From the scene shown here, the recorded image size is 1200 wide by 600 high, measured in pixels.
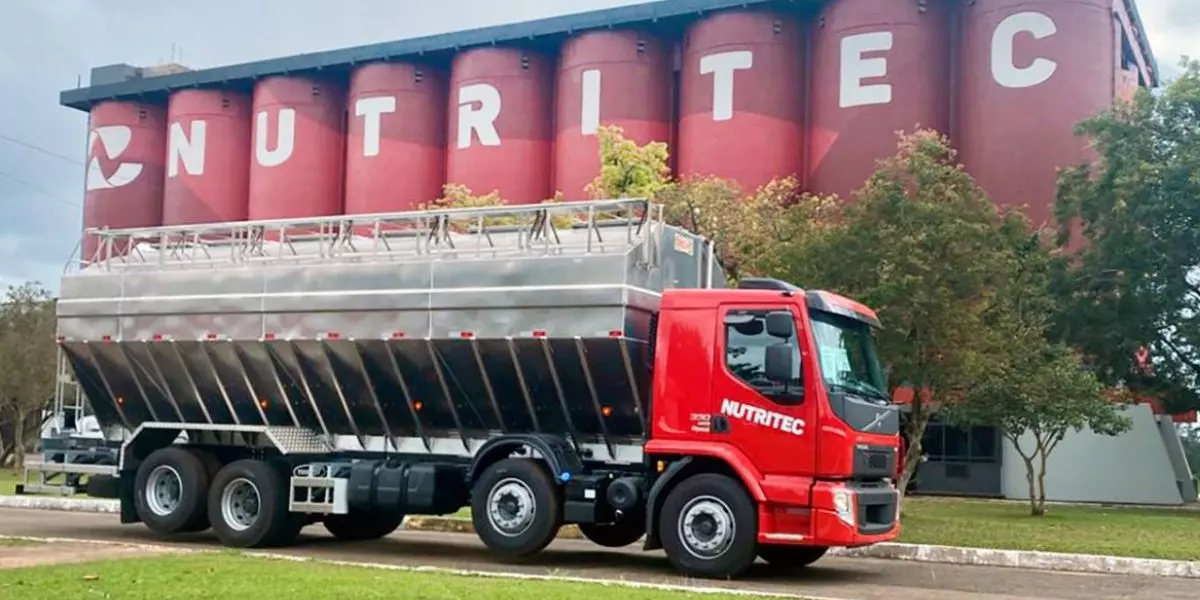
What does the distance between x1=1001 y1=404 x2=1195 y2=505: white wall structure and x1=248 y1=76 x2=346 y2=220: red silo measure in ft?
104

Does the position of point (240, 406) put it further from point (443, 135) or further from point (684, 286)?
point (443, 135)

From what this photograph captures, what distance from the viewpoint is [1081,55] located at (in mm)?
40938

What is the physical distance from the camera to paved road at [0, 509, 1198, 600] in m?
13.4

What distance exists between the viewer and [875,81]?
43938 millimetres

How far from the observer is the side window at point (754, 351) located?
13477 mm

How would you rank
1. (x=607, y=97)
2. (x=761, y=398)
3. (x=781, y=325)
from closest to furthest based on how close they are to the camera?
(x=781, y=325), (x=761, y=398), (x=607, y=97)

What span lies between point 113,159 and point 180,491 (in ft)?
161

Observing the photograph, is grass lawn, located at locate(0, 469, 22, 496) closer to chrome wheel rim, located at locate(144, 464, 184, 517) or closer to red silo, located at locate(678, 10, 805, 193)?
chrome wheel rim, located at locate(144, 464, 184, 517)

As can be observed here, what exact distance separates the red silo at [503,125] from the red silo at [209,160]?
40.7 feet

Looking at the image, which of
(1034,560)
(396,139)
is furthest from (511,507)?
(396,139)

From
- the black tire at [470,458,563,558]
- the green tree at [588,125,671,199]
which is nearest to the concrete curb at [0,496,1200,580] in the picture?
the black tire at [470,458,563,558]

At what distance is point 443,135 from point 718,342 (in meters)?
41.7

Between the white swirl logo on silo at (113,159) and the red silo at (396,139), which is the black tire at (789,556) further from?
the white swirl logo on silo at (113,159)

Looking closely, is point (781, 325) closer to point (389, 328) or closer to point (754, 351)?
point (754, 351)
